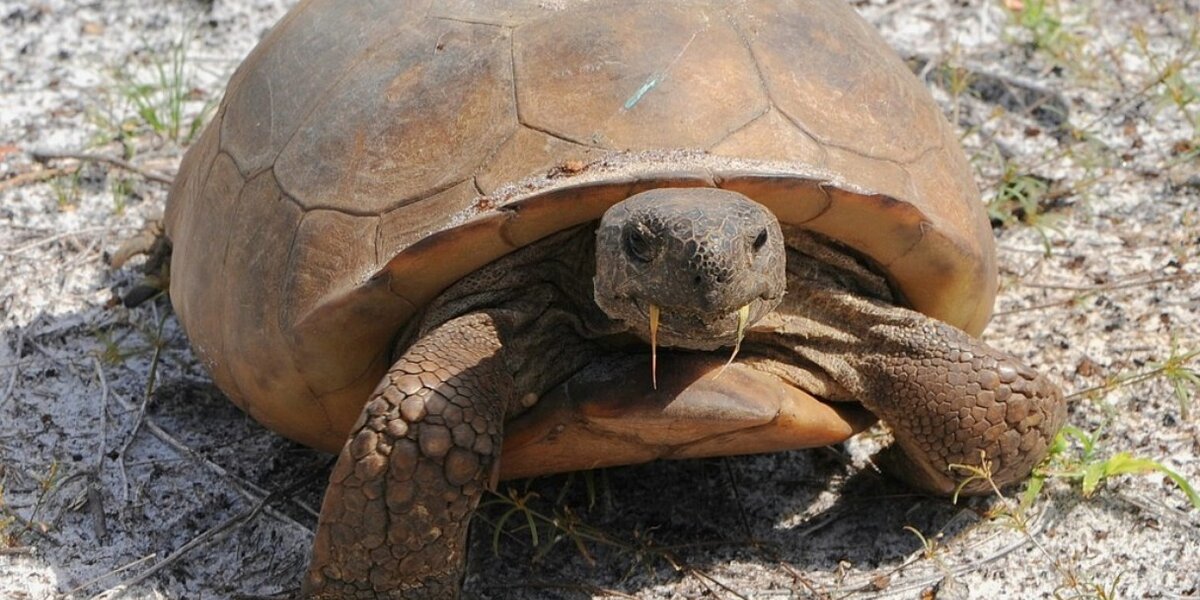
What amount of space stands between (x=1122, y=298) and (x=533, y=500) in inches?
79.0

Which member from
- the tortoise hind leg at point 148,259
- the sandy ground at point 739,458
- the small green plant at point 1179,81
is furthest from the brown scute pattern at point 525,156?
the small green plant at point 1179,81

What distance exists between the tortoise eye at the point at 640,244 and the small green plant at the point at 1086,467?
1.34 meters

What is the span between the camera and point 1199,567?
356cm

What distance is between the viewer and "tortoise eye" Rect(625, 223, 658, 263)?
306cm

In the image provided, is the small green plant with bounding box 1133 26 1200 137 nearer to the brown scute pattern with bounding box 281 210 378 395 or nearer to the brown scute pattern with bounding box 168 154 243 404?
the brown scute pattern with bounding box 281 210 378 395

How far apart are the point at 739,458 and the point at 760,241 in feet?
3.76

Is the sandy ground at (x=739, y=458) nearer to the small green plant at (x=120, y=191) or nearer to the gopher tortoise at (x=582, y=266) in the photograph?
the small green plant at (x=120, y=191)

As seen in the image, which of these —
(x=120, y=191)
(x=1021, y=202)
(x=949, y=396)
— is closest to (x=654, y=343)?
(x=949, y=396)

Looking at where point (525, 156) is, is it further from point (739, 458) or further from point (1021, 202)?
point (1021, 202)

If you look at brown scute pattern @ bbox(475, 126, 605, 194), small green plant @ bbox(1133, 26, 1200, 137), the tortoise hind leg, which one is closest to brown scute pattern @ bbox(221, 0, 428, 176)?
brown scute pattern @ bbox(475, 126, 605, 194)

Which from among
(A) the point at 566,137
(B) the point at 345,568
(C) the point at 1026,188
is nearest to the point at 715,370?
(A) the point at 566,137

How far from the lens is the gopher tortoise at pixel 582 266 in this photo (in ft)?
10.7

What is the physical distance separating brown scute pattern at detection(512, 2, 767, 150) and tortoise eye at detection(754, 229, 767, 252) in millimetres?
344

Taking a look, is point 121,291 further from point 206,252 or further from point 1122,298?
point 1122,298
